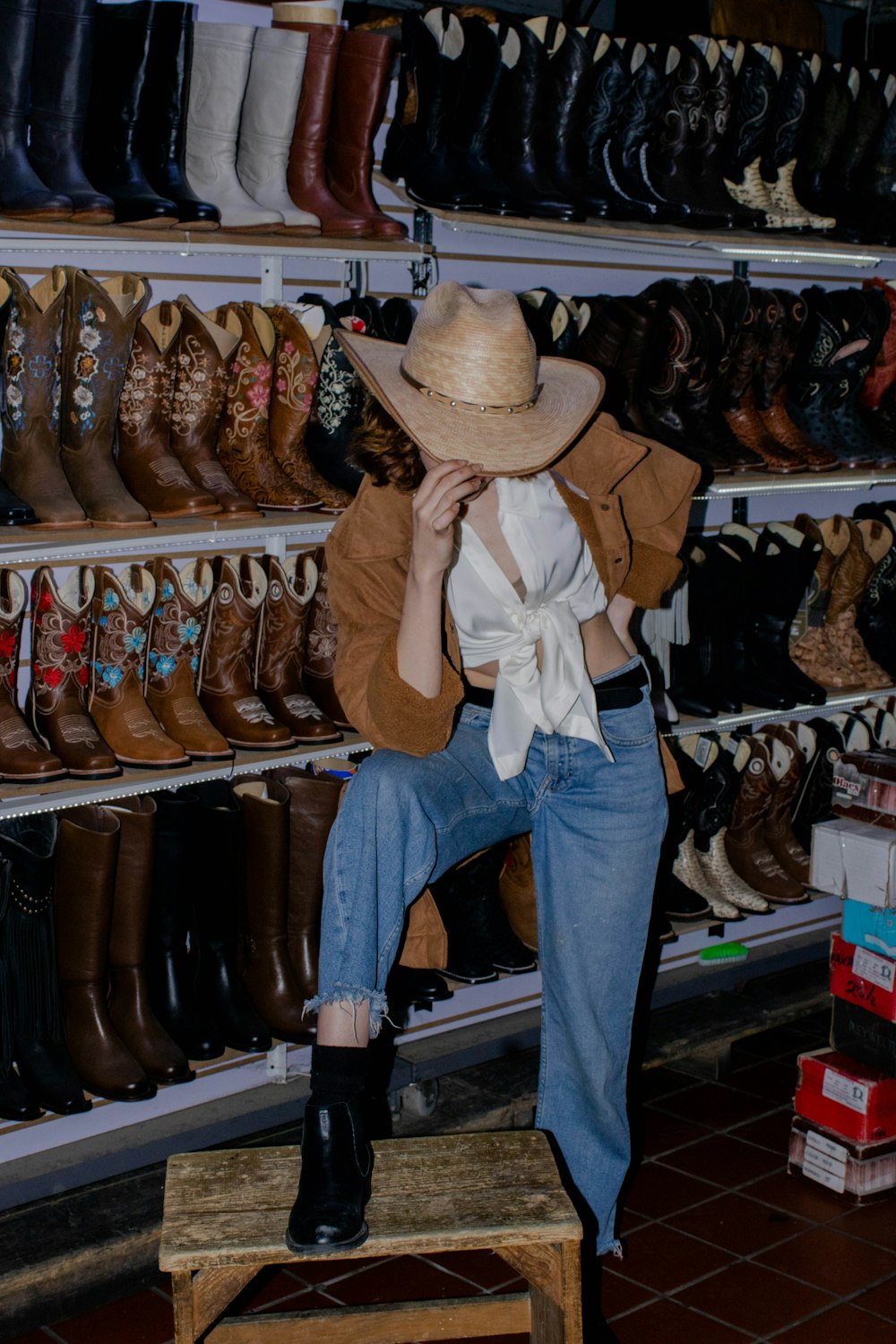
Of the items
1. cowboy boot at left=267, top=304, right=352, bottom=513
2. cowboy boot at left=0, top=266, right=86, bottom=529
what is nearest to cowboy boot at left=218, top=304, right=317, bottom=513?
cowboy boot at left=267, top=304, right=352, bottom=513

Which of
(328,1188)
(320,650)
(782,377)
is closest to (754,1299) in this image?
(328,1188)

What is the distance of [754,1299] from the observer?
276 centimetres

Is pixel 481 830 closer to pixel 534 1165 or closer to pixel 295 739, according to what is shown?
pixel 534 1165

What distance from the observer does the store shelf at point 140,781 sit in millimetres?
2676

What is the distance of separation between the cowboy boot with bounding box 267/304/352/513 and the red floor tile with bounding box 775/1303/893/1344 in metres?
1.89

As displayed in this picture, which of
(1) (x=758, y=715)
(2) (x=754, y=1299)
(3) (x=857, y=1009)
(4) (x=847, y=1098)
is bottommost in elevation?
(2) (x=754, y=1299)

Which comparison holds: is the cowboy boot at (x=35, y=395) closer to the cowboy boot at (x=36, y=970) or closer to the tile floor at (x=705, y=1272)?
the cowboy boot at (x=36, y=970)

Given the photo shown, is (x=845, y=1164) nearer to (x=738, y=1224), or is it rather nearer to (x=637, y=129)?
(x=738, y=1224)

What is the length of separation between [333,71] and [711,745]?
2052 mm

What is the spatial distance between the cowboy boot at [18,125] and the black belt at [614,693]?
1.18m

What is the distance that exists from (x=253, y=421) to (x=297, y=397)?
0.11m

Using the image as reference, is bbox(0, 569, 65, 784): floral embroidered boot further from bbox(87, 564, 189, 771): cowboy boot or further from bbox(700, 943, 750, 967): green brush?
bbox(700, 943, 750, 967): green brush

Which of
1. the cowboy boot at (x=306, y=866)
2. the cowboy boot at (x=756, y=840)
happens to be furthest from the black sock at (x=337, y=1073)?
the cowboy boot at (x=756, y=840)

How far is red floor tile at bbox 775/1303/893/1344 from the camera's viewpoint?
103 inches
